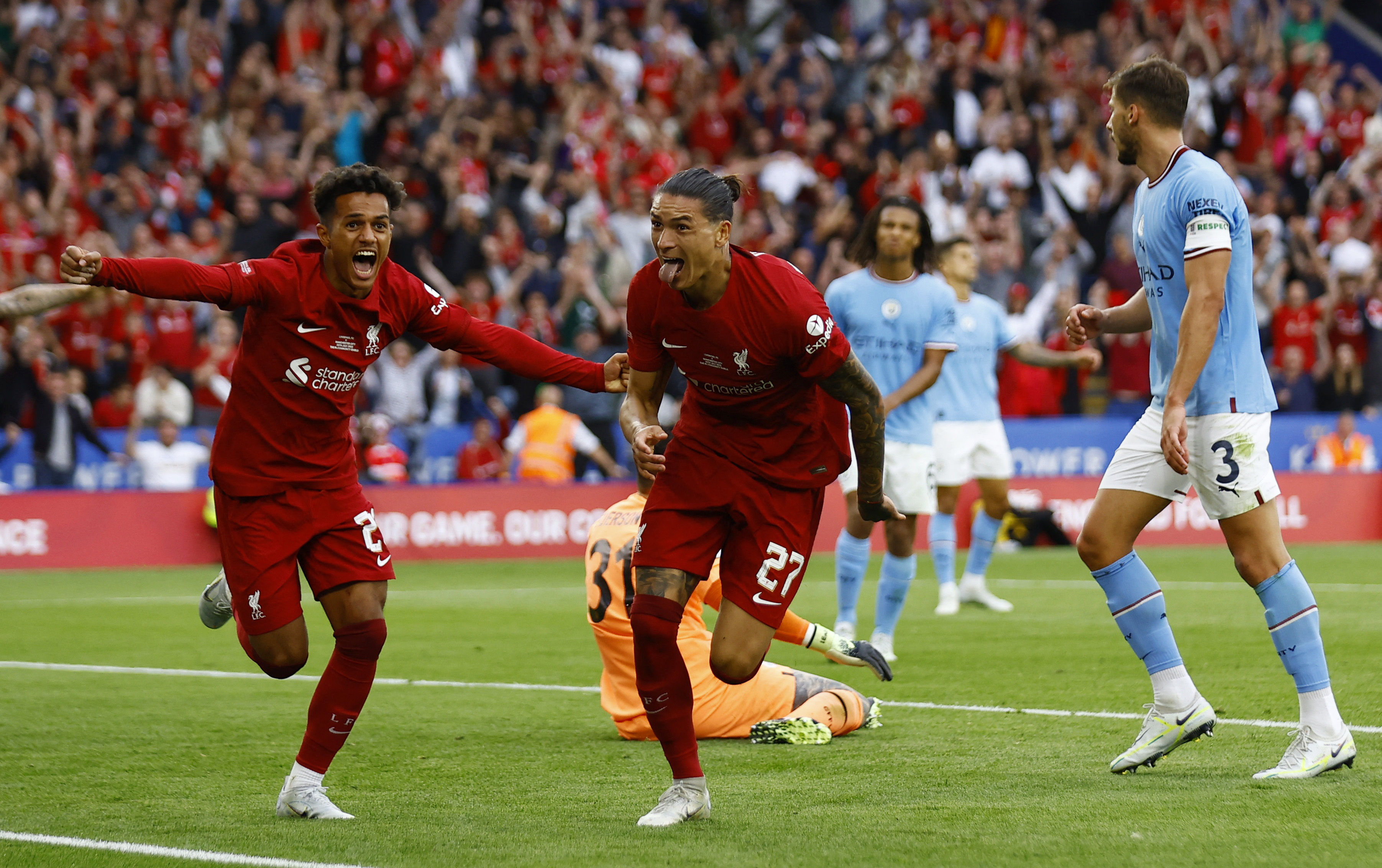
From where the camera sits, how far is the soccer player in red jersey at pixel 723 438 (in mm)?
5594

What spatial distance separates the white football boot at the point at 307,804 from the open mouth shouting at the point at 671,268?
2112mm

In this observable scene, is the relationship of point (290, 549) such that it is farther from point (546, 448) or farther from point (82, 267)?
point (546, 448)

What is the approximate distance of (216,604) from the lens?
700 centimetres

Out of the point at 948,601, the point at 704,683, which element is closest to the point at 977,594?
the point at 948,601

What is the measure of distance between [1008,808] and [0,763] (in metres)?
4.13

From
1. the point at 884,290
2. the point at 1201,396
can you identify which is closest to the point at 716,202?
the point at 1201,396

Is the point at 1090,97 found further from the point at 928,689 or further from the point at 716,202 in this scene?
the point at 716,202

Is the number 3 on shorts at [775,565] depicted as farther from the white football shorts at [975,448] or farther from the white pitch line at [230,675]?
the white football shorts at [975,448]

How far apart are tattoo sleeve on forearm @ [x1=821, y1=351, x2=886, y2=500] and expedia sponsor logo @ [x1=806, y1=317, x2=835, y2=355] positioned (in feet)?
0.45

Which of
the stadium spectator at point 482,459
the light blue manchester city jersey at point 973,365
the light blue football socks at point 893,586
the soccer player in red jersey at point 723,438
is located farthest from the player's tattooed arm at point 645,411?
the stadium spectator at point 482,459

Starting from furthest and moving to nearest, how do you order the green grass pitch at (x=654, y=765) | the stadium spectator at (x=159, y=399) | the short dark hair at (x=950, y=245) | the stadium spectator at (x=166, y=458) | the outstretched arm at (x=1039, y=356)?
the stadium spectator at (x=159, y=399)
the stadium spectator at (x=166, y=458)
the short dark hair at (x=950, y=245)
the outstretched arm at (x=1039, y=356)
the green grass pitch at (x=654, y=765)

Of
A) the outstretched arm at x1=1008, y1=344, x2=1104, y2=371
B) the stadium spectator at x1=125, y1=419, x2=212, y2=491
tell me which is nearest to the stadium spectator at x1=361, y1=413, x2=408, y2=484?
the stadium spectator at x1=125, y1=419, x2=212, y2=491

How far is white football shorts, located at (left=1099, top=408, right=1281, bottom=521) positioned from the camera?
6.07 meters

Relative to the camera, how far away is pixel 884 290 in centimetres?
1019
